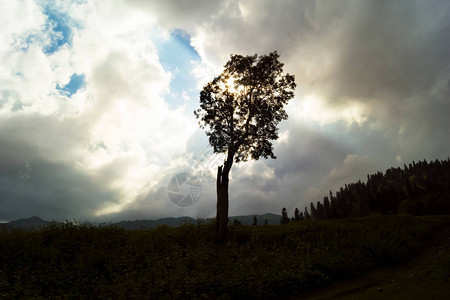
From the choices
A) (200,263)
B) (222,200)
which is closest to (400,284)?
(200,263)

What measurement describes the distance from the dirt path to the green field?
0.18 feet

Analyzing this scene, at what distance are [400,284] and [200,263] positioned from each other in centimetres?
917

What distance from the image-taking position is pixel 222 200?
1969cm

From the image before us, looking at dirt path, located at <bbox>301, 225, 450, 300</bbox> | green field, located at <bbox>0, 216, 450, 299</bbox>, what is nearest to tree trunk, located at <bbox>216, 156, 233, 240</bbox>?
green field, located at <bbox>0, 216, 450, 299</bbox>

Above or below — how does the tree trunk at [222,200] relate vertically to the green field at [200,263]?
above

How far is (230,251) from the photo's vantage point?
16.0m

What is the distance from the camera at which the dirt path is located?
8117 millimetres

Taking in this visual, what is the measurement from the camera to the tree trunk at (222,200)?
18.9 metres

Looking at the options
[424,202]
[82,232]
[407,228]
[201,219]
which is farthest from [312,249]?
[424,202]

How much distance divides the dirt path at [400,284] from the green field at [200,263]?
6cm

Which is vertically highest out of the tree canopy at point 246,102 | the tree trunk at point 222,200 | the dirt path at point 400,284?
the tree canopy at point 246,102

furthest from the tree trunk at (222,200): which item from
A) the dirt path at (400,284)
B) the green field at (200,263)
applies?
the dirt path at (400,284)

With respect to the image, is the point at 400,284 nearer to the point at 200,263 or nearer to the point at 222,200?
the point at 200,263

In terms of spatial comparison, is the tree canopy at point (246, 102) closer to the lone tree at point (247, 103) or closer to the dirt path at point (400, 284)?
the lone tree at point (247, 103)
